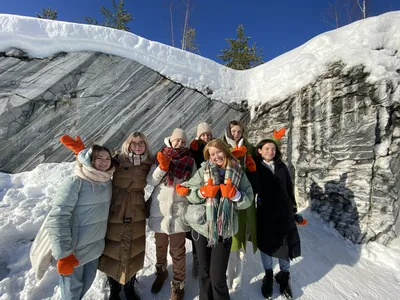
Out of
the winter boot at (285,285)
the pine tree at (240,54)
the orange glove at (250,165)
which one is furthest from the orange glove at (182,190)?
the pine tree at (240,54)

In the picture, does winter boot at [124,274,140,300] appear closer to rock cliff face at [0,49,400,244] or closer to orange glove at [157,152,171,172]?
orange glove at [157,152,171,172]

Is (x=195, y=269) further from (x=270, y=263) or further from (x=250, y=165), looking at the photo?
(x=250, y=165)

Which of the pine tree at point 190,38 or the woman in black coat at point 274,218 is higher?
the pine tree at point 190,38

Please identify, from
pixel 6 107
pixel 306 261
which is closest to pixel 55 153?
pixel 6 107

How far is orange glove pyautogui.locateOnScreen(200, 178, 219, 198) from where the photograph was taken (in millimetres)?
2168

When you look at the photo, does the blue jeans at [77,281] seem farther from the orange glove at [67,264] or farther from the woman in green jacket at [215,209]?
the woman in green jacket at [215,209]

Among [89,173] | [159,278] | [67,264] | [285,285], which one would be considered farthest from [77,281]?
[285,285]

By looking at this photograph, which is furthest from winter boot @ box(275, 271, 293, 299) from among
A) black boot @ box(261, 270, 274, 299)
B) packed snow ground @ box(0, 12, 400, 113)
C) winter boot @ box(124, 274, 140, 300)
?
packed snow ground @ box(0, 12, 400, 113)

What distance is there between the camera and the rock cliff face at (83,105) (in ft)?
17.1

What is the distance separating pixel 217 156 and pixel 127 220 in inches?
50.4

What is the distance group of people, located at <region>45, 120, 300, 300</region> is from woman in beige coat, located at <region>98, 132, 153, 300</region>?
0.01 m

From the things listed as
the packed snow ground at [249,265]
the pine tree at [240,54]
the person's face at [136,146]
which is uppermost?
the pine tree at [240,54]

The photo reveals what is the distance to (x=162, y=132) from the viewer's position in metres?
6.33

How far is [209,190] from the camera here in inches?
85.5
